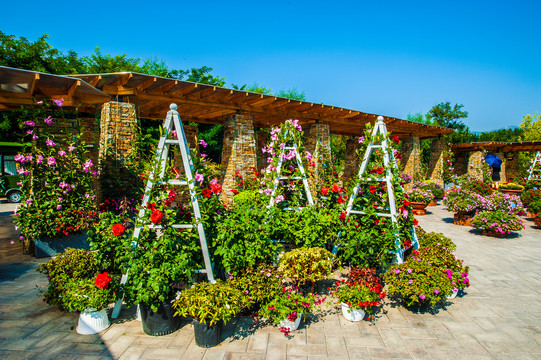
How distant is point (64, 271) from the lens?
10.4 feet

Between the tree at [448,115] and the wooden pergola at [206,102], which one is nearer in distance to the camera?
the wooden pergola at [206,102]

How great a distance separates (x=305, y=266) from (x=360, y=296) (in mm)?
664

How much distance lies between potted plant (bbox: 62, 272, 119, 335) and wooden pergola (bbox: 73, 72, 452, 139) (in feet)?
13.6

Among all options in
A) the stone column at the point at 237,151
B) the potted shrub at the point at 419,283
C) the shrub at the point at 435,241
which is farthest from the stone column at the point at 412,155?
the potted shrub at the point at 419,283

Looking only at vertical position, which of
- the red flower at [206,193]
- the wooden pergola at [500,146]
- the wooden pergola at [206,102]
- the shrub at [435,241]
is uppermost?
the wooden pergola at [206,102]

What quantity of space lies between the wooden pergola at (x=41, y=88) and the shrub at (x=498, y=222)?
8.60m

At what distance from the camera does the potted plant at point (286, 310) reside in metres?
2.82

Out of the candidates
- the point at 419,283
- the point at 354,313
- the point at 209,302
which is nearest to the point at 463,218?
the point at 419,283

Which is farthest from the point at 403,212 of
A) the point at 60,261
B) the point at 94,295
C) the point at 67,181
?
the point at 67,181

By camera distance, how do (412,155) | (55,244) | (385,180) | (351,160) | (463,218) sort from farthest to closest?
1. (351,160)
2. (412,155)
3. (463,218)
4. (55,244)
5. (385,180)

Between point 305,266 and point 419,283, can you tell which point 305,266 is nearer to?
point 305,266

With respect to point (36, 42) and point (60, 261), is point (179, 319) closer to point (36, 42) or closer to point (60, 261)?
point (60, 261)

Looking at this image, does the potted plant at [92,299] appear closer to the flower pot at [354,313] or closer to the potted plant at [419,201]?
the flower pot at [354,313]

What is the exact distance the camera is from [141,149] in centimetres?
644
